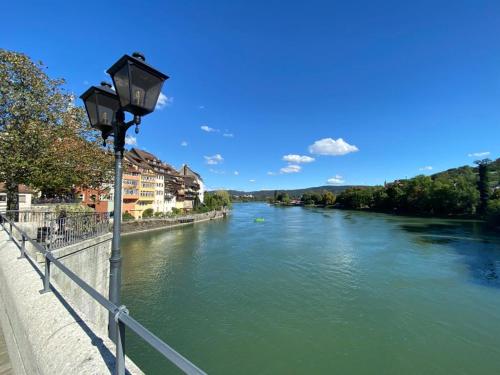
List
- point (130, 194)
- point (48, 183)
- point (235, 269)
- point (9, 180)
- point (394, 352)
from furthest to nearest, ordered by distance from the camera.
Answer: point (130, 194) → point (235, 269) → point (48, 183) → point (9, 180) → point (394, 352)

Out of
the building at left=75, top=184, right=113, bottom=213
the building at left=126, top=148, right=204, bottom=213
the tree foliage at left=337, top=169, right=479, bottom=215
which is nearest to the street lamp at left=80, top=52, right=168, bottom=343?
the building at left=75, top=184, right=113, bottom=213

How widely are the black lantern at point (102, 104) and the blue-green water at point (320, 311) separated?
29.6ft

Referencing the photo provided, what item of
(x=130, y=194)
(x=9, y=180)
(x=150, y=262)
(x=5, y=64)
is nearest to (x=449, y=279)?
(x=150, y=262)

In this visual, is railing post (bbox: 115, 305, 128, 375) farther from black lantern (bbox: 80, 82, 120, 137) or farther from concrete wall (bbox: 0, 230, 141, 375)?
black lantern (bbox: 80, 82, 120, 137)

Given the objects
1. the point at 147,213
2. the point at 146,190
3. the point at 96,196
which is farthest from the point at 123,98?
the point at 146,190

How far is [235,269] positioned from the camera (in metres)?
20.9

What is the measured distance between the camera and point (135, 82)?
2617 mm

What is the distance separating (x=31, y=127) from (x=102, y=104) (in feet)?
32.3

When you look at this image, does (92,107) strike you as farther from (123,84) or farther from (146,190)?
(146,190)

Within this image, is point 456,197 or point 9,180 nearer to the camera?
point 9,180

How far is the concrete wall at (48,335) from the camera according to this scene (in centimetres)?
208

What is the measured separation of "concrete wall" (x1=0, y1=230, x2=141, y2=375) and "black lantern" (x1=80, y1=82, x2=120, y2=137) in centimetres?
200

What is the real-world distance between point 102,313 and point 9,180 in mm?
6775

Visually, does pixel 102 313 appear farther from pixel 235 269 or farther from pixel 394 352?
pixel 235 269
